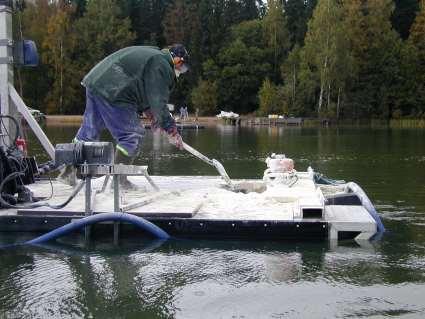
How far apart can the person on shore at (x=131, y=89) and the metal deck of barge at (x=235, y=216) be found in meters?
0.86

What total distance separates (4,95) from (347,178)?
27.0ft

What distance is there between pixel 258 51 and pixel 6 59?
6260 centimetres

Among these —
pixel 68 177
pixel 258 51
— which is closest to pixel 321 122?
pixel 258 51

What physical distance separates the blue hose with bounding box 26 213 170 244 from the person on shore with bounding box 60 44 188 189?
150cm

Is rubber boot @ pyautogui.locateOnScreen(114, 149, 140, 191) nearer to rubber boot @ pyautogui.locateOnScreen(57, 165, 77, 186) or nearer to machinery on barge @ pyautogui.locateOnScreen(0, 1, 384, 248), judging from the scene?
machinery on barge @ pyautogui.locateOnScreen(0, 1, 384, 248)

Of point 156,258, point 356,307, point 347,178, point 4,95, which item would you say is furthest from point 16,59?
point 347,178

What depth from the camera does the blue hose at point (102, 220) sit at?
22.2ft

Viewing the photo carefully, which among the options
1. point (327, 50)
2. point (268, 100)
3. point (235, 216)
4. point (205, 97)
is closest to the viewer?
point (235, 216)

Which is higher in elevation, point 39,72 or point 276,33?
point 276,33

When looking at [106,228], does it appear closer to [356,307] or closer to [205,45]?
[356,307]

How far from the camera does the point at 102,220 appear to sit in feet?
22.3

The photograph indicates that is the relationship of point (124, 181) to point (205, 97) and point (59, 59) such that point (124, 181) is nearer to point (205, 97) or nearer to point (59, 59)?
point (205, 97)

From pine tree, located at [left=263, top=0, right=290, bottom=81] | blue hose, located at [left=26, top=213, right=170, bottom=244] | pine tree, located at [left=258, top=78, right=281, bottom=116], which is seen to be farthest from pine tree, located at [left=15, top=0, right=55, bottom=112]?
blue hose, located at [left=26, top=213, right=170, bottom=244]

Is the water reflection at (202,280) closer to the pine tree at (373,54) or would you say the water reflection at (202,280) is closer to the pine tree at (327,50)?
the pine tree at (327,50)
